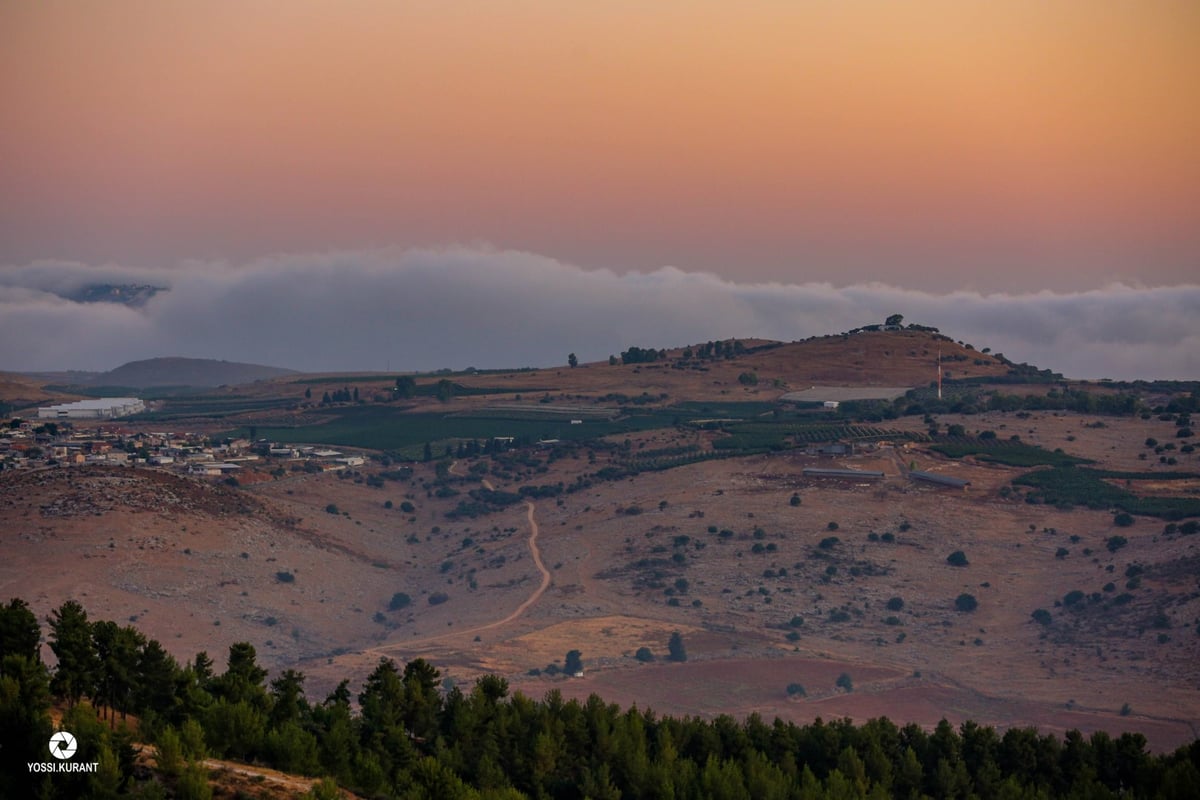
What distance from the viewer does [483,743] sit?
39875 millimetres

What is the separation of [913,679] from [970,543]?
19.5 metres

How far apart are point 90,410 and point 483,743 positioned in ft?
465

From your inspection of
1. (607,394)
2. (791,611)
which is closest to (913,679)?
(791,611)

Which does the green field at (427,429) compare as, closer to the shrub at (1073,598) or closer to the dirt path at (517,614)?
the dirt path at (517,614)

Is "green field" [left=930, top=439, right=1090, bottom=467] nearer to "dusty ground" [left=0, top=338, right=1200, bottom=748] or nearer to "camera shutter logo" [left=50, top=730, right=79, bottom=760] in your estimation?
"dusty ground" [left=0, top=338, right=1200, bottom=748]

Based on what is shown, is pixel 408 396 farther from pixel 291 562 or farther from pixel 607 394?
pixel 291 562

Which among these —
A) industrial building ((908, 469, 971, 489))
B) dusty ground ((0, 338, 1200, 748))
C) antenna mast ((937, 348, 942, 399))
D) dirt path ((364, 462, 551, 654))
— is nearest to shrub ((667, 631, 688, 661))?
dusty ground ((0, 338, 1200, 748))

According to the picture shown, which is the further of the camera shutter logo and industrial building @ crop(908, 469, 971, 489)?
industrial building @ crop(908, 469, 971, 489)

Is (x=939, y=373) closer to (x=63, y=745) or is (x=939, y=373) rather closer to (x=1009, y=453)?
(x=1009, y=453)

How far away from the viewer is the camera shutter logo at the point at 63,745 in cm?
2867

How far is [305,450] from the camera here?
125250 mm

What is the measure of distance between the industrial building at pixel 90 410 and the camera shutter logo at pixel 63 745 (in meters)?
137

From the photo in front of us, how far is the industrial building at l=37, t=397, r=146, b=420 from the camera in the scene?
6363 inches

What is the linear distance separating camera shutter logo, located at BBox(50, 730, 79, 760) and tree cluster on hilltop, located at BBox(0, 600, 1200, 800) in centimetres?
40
